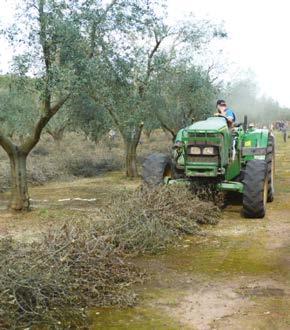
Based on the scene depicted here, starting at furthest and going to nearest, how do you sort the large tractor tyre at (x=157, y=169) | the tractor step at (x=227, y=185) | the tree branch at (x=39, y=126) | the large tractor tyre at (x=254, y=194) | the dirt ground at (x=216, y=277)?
the tree branch at (x=39, y=126) < the large tractor tyre at (x=157, y=169) < the tractor step at (x=227, y=185) < the large tractor tyre at (x=254, y=194) < the dirt ground at (x=216, y=277)

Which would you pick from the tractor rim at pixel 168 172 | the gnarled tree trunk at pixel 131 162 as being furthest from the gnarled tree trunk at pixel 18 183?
the gnarled tree trunk at pixel 131 162

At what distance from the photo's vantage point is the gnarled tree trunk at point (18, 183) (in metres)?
11.2

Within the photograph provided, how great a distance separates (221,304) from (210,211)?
14.0 ft

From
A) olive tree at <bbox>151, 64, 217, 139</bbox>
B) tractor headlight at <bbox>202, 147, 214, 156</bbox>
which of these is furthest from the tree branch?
olive tree at <bbox>151, 64, 217, 139</bbox>

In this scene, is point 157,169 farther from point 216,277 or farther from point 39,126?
point 216,277

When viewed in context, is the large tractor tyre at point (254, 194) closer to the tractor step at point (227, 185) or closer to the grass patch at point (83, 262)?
the tractor step at point (227, 185)

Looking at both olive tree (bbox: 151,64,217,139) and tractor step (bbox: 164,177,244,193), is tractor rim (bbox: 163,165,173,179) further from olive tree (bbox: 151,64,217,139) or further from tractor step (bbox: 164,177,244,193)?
olive tree (bbox: 151,64,217,139)

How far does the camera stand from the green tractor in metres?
9.91

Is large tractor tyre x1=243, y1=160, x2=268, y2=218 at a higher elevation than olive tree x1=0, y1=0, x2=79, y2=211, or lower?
lower

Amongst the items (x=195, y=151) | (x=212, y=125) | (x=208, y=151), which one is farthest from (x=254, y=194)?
(x=212, y=125)

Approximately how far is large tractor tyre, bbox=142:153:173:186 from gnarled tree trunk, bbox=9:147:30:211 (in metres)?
2.55

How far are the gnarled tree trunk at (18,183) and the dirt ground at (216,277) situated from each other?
284 millimetres

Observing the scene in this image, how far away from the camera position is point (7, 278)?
194 inches

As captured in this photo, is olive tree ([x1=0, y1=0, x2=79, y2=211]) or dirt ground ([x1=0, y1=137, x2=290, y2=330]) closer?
dirt ground ([x1=0, y1=137, x2=290, y2=330])
